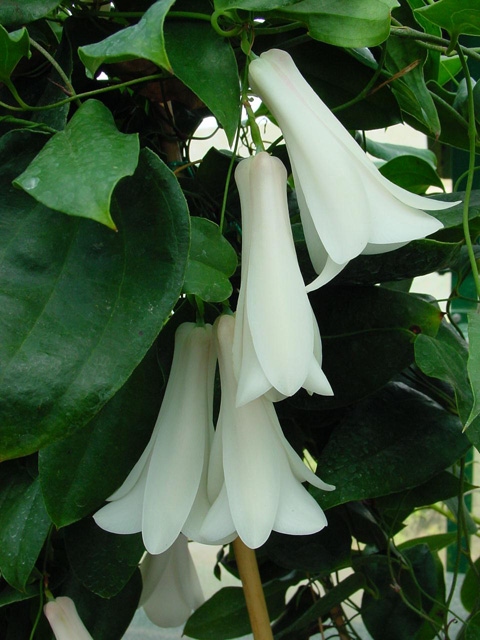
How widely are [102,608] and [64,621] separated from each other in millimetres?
66

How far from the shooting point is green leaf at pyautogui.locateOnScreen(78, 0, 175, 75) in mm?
253

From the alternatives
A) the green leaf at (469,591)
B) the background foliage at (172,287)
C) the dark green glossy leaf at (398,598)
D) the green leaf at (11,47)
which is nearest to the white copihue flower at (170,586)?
the background foliage at (172,287)

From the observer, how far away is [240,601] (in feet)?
1.93

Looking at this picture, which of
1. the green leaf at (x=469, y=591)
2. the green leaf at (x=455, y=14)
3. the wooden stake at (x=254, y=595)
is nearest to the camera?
the green leaf at (x=455, y=14)

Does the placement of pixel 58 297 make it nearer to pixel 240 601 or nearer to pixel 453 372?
pixel 453 372

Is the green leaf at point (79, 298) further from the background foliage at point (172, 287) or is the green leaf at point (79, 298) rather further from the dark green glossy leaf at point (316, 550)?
the dark green glossy leaf at point (316, 550)

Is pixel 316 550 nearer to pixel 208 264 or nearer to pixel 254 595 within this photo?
pixel 254 595

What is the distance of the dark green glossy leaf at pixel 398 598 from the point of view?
0.61 m

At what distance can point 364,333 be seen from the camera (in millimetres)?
428

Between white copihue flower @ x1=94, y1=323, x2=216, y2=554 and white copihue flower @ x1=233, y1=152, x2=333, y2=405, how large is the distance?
2.2 inches

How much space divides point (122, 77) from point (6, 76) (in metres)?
0.12

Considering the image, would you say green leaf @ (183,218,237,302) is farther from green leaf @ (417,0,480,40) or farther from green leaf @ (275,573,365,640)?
green leaf @ (275,573,365,640)

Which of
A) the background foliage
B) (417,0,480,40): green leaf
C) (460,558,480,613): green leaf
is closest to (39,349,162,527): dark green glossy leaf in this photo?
the background foliage

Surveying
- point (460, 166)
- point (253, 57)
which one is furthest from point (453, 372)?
point (460, 166)
